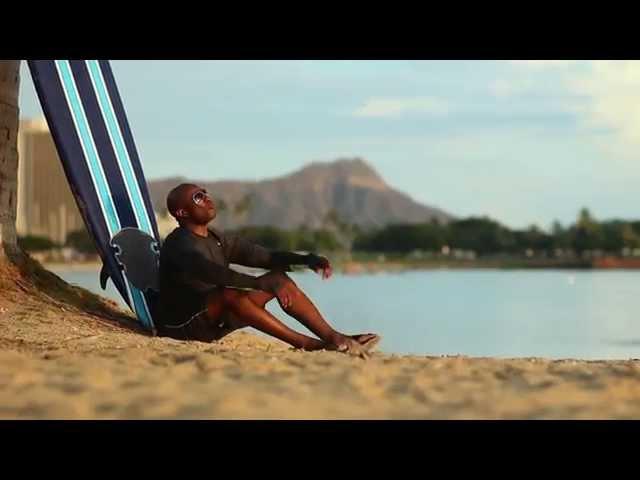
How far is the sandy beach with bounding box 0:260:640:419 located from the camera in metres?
4.93

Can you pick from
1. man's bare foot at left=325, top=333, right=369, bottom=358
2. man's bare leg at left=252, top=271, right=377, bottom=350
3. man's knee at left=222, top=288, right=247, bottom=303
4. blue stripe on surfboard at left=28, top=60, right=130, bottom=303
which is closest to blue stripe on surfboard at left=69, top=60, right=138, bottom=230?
blue stripe on surfboard at left=28, top=60, right=130, bottom=303

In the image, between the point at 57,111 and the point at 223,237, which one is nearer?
the point at 223,237

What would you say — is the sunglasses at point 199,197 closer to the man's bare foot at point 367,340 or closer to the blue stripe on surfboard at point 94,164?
the blue stripe on surfboard at point 94,164

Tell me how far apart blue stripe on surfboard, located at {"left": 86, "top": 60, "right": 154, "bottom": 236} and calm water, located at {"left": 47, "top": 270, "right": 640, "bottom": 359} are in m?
0.85

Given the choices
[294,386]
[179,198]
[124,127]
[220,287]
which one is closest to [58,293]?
[124,127]

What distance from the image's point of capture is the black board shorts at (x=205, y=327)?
7.55 m

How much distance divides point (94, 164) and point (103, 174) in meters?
0.10

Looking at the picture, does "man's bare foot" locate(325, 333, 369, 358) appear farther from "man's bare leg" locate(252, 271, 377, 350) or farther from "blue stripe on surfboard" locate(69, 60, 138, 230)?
"blue stripe on surfboard" locate(69, 60, 138, 230)

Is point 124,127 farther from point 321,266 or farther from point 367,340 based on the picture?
point 367,340

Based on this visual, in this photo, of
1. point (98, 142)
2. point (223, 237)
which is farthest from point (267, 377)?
point (98, 142)

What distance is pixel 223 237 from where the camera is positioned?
803 cm
